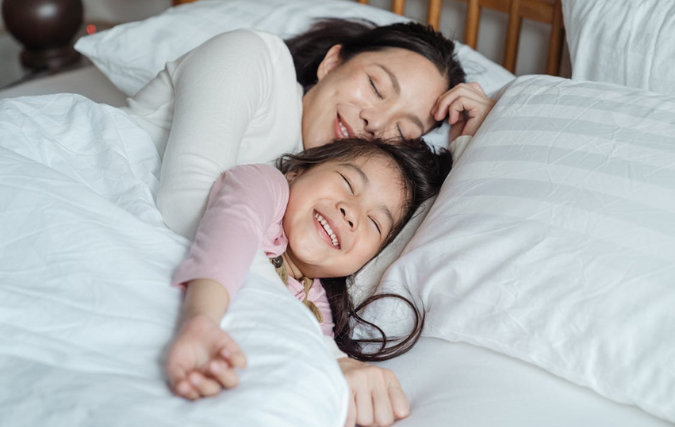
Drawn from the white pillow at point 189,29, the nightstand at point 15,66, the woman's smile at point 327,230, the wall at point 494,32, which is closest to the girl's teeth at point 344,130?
the woman's smile at point 327,230

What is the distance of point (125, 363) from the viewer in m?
0.68

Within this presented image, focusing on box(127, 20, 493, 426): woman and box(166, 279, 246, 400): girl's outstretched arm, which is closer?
box(166, 279, 246, 400): girl's outstretched arm

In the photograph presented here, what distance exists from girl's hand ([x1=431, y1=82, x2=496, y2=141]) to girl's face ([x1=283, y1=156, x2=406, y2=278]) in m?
0.27

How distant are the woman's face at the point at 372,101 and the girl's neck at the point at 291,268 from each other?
33 centimetres

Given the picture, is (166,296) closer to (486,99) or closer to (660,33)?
(486,99)

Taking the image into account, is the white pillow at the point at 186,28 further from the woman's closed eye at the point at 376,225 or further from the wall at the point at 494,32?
the woman's closed eye at the point at 376,225

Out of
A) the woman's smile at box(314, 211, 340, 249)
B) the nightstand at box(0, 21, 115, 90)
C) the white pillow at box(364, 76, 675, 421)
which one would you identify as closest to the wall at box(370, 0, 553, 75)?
the white pillow at box(364, 76, 675, 421)

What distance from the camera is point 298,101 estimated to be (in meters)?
1.38

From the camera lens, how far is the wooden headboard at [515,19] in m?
1.63

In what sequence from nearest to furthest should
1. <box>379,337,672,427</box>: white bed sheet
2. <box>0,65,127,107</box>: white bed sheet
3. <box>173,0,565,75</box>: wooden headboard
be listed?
1. <box>379,337,672,427</box>: white bed sheet
2. <box>173,0,565,75</box>: wooden headboard
3. <box>0,65,127,107</box>: white bed sheet

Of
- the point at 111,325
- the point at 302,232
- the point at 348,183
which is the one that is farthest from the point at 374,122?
the point at 111,325

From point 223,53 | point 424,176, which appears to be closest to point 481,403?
point 424,176

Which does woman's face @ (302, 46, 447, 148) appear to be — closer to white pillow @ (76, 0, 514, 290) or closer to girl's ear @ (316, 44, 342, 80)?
girl's ear @ (316, 44, 342, 80)

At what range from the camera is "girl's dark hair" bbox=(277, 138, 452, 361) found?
41.2 inches
